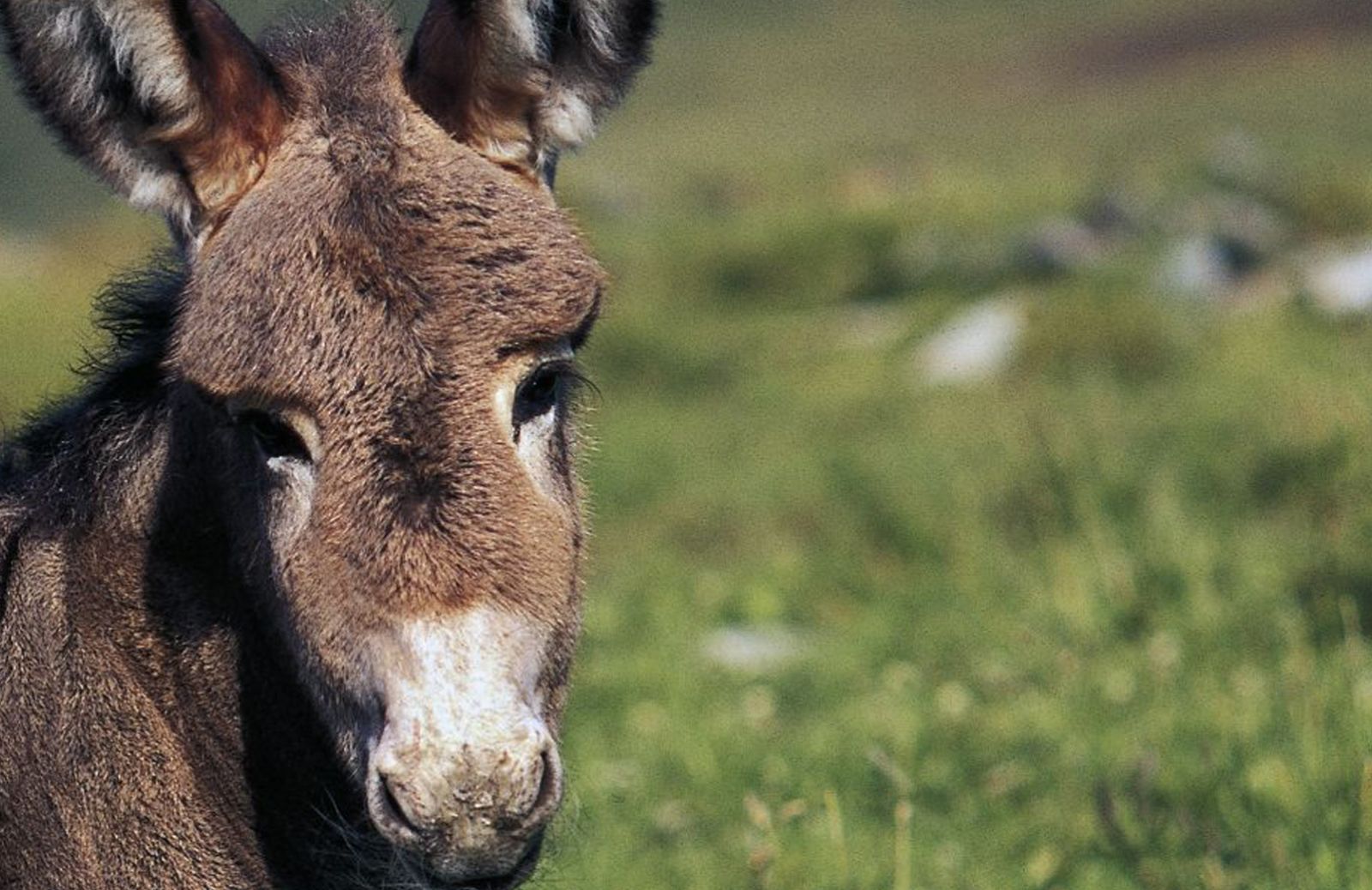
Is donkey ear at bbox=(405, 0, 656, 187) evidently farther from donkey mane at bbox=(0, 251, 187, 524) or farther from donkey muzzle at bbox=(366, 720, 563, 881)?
donkey muzzle at bbox=(366, 720, 563, 881)

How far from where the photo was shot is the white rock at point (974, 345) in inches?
534

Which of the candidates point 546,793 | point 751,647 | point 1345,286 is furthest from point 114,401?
point 1345,286

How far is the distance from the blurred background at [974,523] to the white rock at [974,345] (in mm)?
41

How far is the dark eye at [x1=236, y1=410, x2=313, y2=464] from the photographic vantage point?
2.92 meters

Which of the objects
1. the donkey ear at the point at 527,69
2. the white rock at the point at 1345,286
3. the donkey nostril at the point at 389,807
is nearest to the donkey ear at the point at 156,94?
the donkey ear at the point at 527,69

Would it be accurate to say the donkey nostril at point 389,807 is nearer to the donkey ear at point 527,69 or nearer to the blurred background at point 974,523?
the blurred background at point 974,523

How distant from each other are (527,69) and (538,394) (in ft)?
2.10

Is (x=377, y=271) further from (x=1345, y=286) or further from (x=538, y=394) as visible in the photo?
(x=1345, y=286)

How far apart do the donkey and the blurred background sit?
449mm

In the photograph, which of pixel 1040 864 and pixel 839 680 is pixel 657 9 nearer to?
pixel 1040 864

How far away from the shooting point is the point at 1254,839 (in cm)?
461

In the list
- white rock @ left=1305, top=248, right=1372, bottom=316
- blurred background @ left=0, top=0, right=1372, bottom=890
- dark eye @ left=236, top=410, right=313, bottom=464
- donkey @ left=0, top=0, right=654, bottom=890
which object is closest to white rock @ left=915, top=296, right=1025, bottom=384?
blurred background @ left=0, top=0, right=1372, bottom=890

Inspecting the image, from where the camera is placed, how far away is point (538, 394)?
3.08m

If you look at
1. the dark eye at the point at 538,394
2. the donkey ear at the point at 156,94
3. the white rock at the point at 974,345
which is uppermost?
the donkey ear at the point at 156,94
